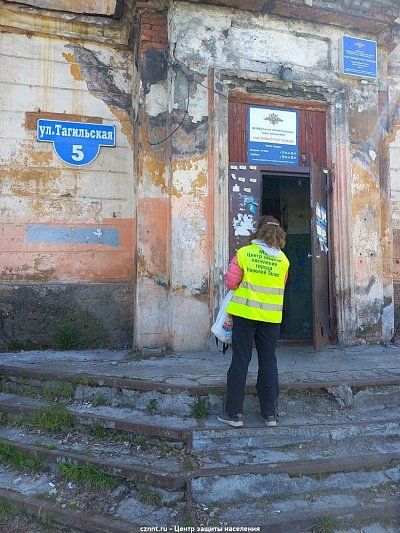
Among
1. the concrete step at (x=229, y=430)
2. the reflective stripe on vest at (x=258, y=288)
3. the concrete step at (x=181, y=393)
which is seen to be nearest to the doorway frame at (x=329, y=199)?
the concrete step at (x=181, y=393)

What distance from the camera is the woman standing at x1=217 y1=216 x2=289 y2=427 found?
3.62m

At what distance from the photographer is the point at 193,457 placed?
131 inches

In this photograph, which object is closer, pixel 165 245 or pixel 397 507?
pixel 397 507

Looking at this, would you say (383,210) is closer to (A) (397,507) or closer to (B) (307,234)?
(B) (307,234)

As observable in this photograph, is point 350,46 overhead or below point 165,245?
overhead

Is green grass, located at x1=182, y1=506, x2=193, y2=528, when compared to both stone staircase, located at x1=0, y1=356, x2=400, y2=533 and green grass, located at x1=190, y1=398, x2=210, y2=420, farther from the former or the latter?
green grass, located at x1=190, y1=398, x2=210, y2=420

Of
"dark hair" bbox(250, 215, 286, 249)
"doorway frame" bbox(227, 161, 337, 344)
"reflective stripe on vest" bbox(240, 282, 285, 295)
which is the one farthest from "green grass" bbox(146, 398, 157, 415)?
"doorway frame" bbox(227, 161, 337, 344)

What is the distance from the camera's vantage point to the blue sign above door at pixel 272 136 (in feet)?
20.4

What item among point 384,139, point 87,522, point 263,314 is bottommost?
point 87,522

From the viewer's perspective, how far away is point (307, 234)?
336 inches

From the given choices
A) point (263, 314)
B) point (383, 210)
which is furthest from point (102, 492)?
point (383, 210)

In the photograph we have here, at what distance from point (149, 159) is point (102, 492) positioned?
13.4 ft

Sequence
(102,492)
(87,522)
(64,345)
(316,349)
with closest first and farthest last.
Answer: (87,522) → (102,492) → (316,349) → (64,345)

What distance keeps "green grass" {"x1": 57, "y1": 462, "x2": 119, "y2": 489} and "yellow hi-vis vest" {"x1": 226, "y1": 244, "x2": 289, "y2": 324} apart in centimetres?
157
